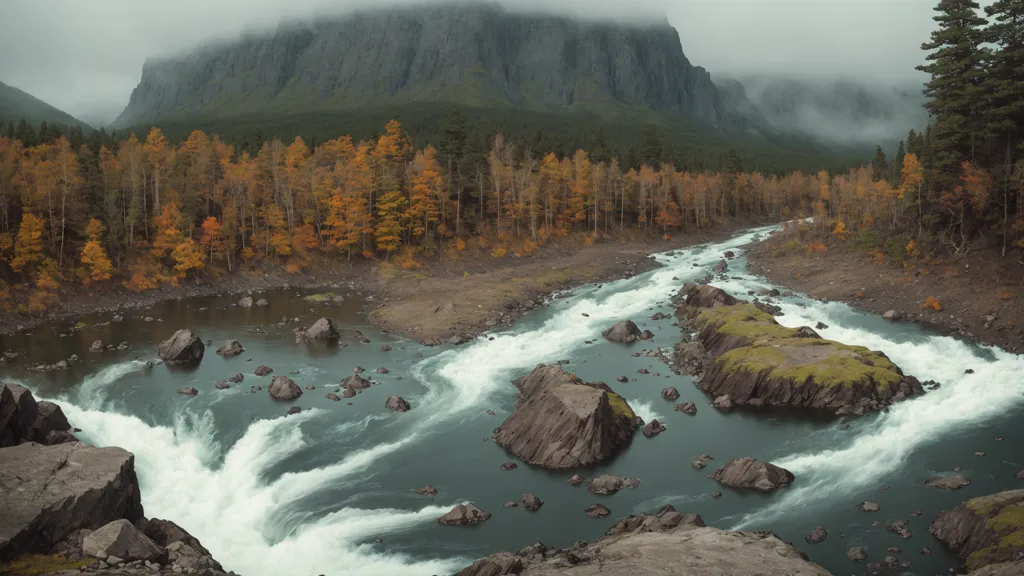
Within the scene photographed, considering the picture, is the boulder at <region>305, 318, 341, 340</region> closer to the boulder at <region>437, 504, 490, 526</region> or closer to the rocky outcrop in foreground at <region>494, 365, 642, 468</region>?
the rocky outcrop in foreground at <region>494, 365, 642, 468</region>

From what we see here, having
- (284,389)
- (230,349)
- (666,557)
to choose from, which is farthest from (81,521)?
(230,349)

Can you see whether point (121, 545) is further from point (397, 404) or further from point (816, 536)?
point (816, 536)

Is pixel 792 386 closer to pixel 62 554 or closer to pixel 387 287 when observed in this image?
pixel 62 554

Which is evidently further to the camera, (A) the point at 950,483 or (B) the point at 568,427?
(B) the point at 568,427

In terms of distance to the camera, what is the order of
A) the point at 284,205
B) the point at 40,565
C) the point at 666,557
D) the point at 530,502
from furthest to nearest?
the point at 284,205, the point at 530,502, the point at 666,557, the point at 40,565

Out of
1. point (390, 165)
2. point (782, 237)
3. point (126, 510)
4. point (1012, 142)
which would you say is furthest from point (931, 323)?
point (390, 165)
